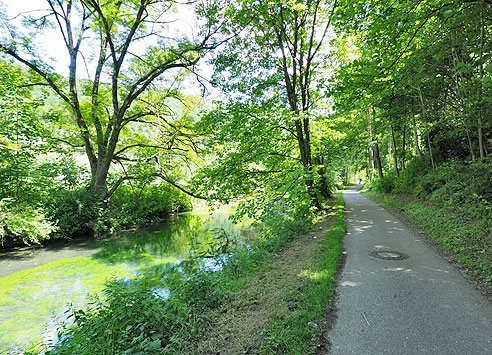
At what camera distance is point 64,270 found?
27.9 ft

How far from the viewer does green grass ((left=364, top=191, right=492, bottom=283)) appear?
4.96 metres

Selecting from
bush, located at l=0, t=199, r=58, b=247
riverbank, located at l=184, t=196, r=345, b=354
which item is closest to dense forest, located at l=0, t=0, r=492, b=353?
bush, located at l=0, t=199, r=58, b=247

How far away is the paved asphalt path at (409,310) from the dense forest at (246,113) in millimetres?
1667

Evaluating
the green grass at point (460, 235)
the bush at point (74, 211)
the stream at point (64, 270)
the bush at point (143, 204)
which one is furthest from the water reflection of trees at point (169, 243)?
the green grass at point (460, 235)

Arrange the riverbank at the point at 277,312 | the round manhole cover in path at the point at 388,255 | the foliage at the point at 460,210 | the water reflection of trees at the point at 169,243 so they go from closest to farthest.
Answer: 1. the riverbank at the point at 277,312
2. the foliage at the point at 460,210
3. the round manhole cover in path at the point at 388,255
4. the water reflection of trees at the point at 169,243

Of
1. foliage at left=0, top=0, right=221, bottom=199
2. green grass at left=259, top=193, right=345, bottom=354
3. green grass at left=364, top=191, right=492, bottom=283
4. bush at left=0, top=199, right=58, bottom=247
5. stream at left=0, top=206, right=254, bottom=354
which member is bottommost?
stream at left=0, top=206, right=254, bottom=354

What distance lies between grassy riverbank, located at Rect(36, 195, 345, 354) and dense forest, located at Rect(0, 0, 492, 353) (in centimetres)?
331

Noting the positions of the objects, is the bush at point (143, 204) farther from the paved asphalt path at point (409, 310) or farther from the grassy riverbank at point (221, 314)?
the paved asphalt path at point (409, 310)

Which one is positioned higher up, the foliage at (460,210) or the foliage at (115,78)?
the foliage at (115,78)

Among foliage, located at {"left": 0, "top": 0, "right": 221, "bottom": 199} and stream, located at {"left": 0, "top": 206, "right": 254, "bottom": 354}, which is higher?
foliage, located at {"left": 0, "top": 0, "right": 221, "bottom": 199}

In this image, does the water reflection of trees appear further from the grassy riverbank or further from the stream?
the grassy riverbank

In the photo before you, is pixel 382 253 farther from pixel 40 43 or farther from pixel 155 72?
pixel 40 43

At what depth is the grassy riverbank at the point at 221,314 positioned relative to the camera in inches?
130

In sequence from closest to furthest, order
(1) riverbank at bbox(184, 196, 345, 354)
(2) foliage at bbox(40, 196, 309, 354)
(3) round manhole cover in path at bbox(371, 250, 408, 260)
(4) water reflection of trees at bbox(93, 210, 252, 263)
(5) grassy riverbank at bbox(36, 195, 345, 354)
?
(1) riverbank at bbox(184, 196, 345, 354)
(5) grassy riverbank at bbox(36, 195, 345, 354)
(2) foliage at bbox(40, 196, 309, 354)
(3) round manhole cover in path at bbox(371, 250, 408, 260)
(4) water reflection of trees at bbox(93, 210, 252, 263)
